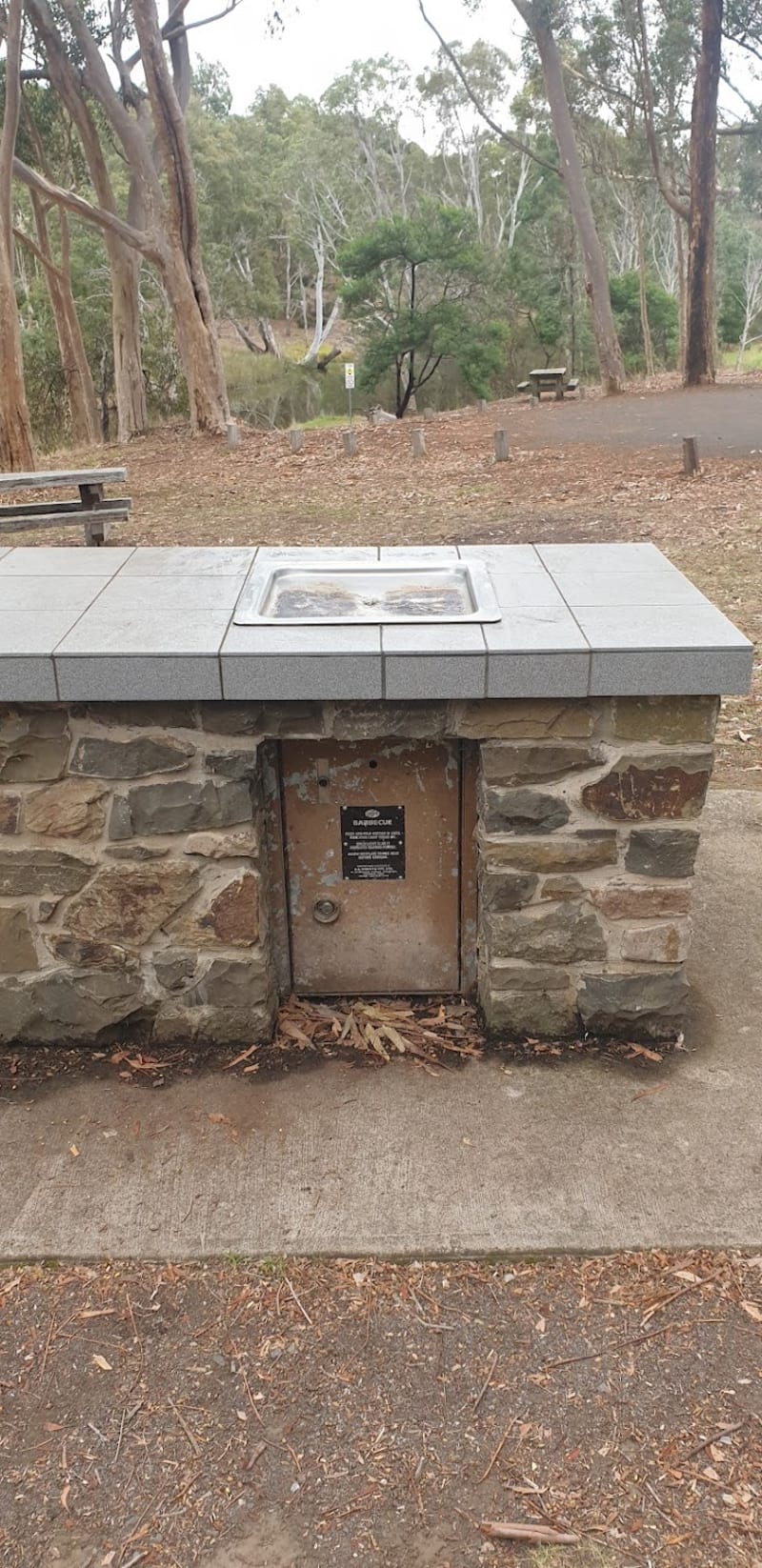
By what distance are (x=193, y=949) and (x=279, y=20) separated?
22.7 m

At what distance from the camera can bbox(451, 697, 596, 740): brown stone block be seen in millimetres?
3205

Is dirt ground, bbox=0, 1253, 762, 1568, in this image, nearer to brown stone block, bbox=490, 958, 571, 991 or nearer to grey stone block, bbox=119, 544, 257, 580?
brown stone block, bbox=490, 958, 571, 991

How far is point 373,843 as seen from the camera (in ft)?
12.0

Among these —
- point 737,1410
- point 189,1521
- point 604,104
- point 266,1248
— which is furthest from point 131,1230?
point 604,104

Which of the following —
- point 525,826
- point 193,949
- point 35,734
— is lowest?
point 193,949

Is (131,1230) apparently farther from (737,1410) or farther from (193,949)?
(737,1410)

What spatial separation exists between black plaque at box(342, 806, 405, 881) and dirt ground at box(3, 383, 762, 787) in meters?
3.46

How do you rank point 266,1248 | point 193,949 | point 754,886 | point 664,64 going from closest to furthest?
1. point 266,1248
2. point 193,949
3. point 754,886
4. point 664,64

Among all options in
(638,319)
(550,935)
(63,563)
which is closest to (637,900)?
(550,935)

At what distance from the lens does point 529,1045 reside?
11.8 ft

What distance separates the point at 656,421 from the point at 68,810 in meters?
18.1

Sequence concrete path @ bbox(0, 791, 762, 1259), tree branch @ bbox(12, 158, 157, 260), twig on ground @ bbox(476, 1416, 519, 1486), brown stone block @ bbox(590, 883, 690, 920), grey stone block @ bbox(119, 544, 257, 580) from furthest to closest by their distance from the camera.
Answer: tree branch @ bbox(12, 158, 157, 260) → grey stone block @ bbox(119, 544, 257, 580) → brown stone block @ bbox(590, 883, 690, 920) → concrete path @ bbox(0, 791, 762, 1259) → twig on ground @ bbox(476, 1416, 519, 1486)

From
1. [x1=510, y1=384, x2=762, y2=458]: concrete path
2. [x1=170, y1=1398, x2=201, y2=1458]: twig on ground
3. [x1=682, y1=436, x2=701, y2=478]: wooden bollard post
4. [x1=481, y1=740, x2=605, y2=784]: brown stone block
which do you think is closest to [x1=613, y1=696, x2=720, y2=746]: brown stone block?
[x1=481, y1=740, x2=605, y2=784]: brown stone block

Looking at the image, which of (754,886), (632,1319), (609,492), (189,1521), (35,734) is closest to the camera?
(189,1521)
